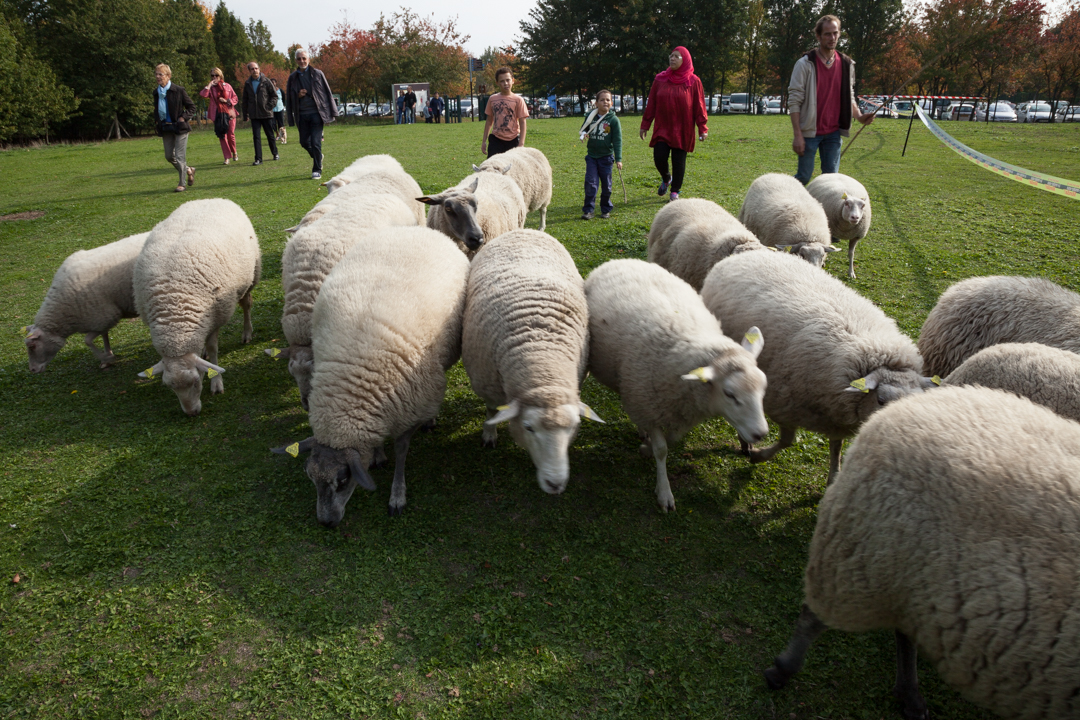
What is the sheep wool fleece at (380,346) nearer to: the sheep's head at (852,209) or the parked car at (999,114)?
the sheep's head at (852,209)

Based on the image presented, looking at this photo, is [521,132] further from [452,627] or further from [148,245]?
[452,627]

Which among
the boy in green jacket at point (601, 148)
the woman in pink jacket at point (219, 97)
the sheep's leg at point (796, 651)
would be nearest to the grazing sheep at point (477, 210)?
the boy in green jacket at point (601, 148)

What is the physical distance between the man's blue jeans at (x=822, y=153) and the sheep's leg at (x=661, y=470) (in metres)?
5.14

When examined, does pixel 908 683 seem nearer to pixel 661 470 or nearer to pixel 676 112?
pixel 661 470

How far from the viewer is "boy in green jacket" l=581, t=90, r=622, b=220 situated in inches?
354

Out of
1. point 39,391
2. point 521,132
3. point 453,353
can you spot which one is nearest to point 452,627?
point 453,353

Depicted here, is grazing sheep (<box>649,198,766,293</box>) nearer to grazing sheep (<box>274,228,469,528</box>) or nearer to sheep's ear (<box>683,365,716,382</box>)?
sheep's ear (<box>683,365,716,382</box>)

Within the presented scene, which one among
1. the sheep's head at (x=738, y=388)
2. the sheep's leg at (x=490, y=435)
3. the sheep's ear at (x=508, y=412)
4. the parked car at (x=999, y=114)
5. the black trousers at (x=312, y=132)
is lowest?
the sheep's leg at (x=490, y=435)

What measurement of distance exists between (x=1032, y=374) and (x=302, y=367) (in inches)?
176

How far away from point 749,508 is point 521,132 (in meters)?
7.44

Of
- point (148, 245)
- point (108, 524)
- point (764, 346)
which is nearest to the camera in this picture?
point (108, 524)

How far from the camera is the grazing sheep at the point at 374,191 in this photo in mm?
5725

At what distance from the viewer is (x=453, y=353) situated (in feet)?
13.7

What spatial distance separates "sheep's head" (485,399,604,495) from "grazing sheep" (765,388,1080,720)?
1403mm
